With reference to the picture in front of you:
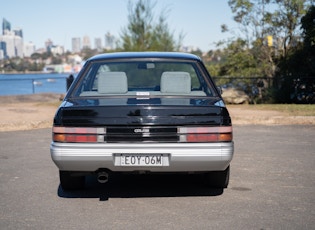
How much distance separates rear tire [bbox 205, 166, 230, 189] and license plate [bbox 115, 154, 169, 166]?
0.93 metres

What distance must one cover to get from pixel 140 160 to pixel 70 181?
113 centimetres

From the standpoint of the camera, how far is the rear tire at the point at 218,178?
18.5 ft

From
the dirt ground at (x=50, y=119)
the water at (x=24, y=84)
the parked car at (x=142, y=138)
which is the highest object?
the parked car at (x=142, y=138)

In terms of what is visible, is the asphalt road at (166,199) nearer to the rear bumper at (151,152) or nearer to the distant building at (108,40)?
the rear bumper at (151,152)

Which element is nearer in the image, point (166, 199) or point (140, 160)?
point (140, 160)

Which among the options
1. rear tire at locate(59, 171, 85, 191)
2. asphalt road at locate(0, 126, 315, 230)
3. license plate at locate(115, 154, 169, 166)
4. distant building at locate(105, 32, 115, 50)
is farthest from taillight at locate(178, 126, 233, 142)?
distant building at locate(105, 32, 115, 50)

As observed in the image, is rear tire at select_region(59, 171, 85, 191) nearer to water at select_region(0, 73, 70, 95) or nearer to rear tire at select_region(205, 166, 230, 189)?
rear tire at select_region(205, 166, 230, 189)

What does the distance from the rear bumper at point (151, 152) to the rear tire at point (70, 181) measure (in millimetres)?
590

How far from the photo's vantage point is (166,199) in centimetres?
540

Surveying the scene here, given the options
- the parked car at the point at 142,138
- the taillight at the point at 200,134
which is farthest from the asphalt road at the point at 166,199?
the taillight at the point at 200,134

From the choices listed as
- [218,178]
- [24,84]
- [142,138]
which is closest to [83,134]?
[142,138]

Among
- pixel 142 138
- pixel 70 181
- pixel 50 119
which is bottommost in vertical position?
pixel 50 119

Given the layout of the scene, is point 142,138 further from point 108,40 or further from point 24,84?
point 24,84

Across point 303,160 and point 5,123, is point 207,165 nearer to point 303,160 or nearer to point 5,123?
point 303,160
